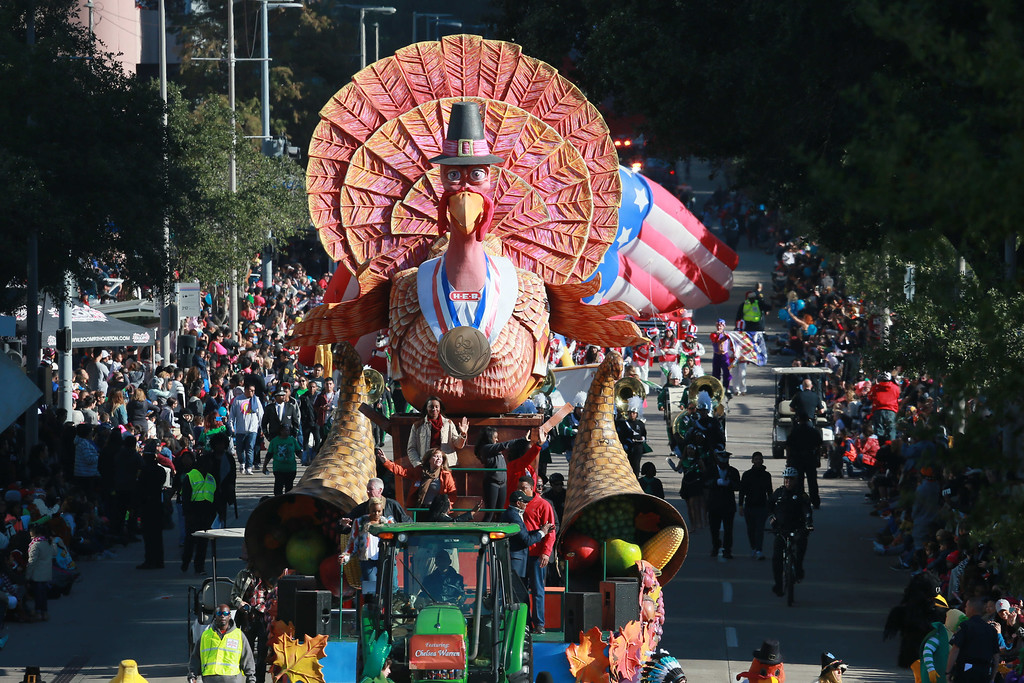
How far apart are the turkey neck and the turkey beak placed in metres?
0.16

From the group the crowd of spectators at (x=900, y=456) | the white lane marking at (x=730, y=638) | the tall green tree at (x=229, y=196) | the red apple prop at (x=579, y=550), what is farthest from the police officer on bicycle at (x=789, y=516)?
the tall green tree at (x=229, y=196)

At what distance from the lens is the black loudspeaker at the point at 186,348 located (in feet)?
109

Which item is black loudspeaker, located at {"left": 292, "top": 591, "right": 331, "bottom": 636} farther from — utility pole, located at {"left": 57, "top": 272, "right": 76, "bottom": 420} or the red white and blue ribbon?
utility pole, located at {"left": 57, "top": 272, "right": 76, "bottom": 420}

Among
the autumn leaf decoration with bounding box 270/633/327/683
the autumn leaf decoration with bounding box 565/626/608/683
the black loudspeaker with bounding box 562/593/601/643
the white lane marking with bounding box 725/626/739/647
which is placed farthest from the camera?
the white lane marking with bounding box 725/626/739/647

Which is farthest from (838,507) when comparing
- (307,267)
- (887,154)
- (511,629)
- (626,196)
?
(307,267)

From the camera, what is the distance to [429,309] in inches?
596

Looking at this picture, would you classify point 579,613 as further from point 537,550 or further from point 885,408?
point 885,408

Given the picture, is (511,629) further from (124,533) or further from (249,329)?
(249,329)

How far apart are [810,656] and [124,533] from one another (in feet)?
33.5

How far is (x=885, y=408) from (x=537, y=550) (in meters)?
14.0

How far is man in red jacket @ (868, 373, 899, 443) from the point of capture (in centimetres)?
2609

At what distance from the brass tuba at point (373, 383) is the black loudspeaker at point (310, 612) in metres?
4.01

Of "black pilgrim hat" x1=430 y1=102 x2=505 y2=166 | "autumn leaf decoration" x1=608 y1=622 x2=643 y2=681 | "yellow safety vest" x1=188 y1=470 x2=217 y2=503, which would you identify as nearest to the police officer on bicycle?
"autumn leaf decoration" x1=608 y1=622 x2=643 y2=681

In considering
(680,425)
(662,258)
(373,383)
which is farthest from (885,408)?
(373,383)
